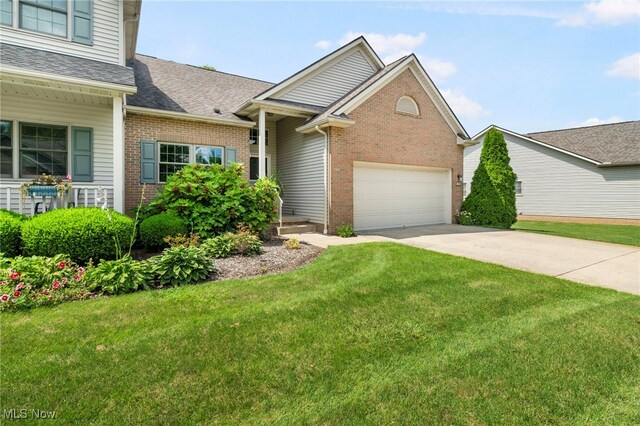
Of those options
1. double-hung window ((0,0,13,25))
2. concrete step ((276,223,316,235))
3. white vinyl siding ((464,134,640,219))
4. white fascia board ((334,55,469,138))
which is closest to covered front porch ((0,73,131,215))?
double-hung window ((0,0,13,25))

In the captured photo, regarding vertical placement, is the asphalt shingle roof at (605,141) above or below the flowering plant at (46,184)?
above

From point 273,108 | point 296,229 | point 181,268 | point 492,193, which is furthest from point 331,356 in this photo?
point 492,193

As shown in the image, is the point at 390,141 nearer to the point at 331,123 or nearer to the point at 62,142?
the point at 331,123

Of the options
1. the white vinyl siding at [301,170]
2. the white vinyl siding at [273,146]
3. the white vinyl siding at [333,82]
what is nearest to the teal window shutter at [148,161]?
the white vinyl siding at [333,82]

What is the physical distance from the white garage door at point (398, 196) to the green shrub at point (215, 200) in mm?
3657

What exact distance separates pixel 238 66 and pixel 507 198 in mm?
14756

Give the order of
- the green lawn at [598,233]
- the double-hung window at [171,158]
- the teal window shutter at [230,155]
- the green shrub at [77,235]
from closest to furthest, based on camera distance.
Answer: the green shrub at [77,235], the double-hung window at [171,158], the teal window shutter at [230,155], the green lawn at [598,233]

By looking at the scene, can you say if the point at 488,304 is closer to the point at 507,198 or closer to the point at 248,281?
the point at 248,281

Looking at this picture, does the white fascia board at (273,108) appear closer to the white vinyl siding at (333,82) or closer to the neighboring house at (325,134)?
the neighboring house at (325,134)

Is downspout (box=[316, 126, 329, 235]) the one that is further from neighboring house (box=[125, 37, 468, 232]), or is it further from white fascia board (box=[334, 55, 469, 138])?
white fascia board (box=[334, 55, 469, 138])

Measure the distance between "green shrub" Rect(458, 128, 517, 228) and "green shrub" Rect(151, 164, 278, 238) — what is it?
9359 millimetres

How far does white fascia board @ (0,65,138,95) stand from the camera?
22.2 feet

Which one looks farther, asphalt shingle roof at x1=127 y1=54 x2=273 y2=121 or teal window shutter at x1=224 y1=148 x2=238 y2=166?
teal window shutter at x1=224 y1=148 x2=238 y2=166

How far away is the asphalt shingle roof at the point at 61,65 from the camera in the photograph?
7.14m
